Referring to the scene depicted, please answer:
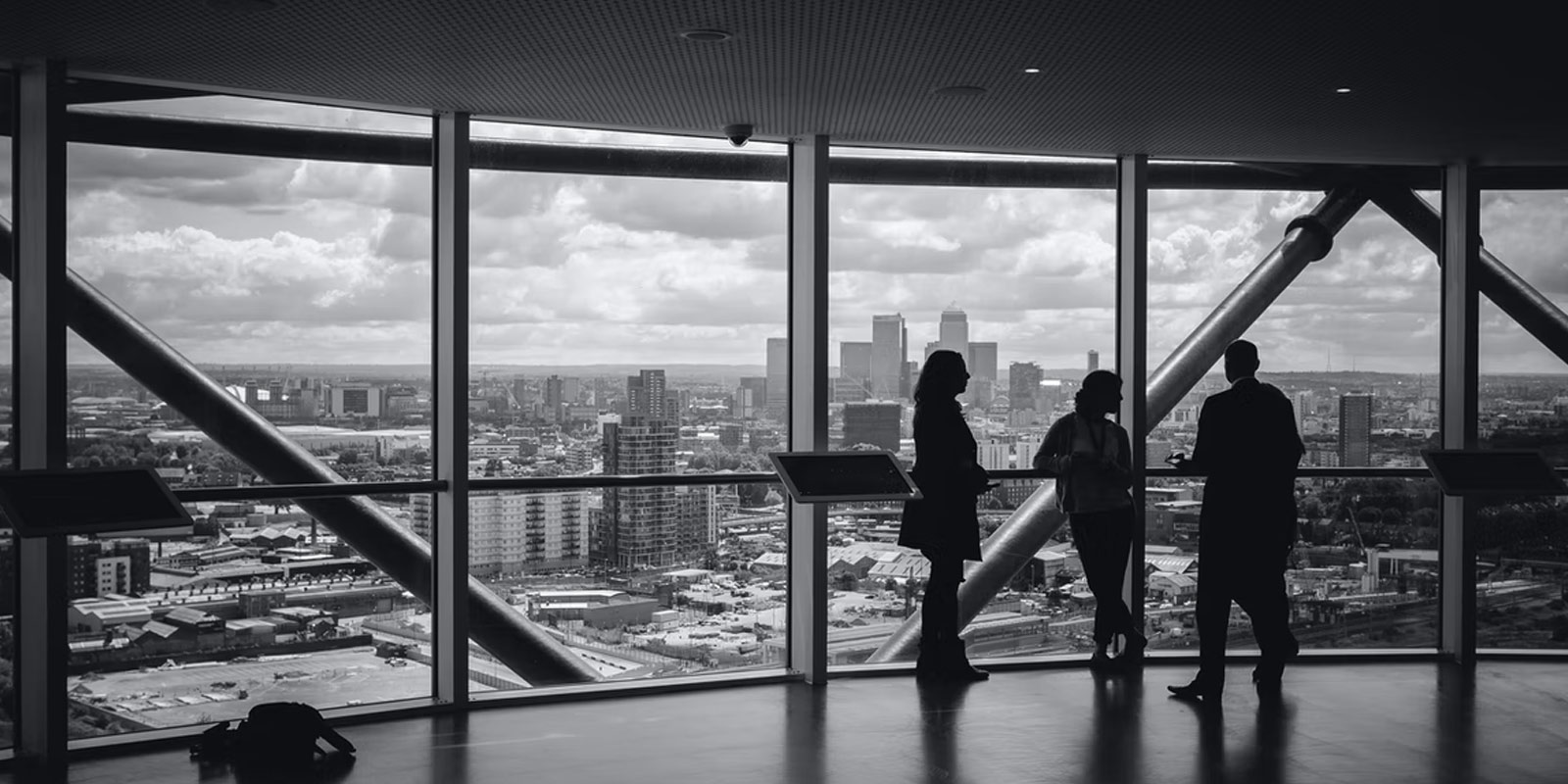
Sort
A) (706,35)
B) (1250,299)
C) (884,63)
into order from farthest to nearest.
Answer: (1250,299), (884,63), (706,35)

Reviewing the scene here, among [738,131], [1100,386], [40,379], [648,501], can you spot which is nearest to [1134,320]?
[1100,386]

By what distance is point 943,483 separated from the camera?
7.25 m

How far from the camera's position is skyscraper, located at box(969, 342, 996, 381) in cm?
805

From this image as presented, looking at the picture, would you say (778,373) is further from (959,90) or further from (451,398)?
(959,90)

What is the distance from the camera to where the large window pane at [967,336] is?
771 cm

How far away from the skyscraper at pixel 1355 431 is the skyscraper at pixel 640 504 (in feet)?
13.6

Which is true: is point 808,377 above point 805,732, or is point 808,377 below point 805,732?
above

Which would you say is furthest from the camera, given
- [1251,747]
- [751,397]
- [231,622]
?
[751,397]

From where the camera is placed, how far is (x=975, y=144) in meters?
7.49

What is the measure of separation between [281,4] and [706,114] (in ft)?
7.88

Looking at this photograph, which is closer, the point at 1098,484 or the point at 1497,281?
the point at 1098,484

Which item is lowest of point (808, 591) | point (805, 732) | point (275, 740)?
point (805, 732)

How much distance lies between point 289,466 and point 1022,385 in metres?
4.17

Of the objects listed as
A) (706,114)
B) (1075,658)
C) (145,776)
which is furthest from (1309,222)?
(145,776)
